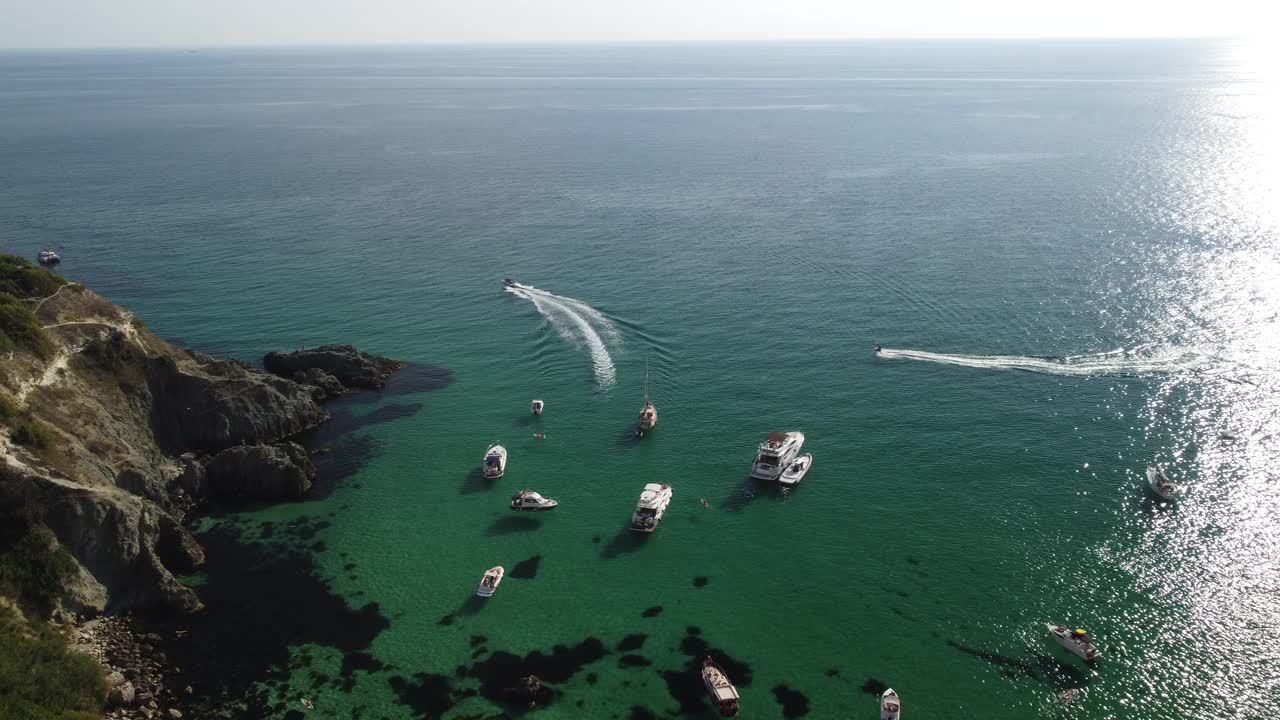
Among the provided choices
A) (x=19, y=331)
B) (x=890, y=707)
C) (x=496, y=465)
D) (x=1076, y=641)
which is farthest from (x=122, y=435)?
(x=1076, y=641)

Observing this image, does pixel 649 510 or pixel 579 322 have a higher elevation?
pixel 579 322

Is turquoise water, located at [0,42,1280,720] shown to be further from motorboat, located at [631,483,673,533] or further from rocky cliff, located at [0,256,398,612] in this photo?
rocky cliff, located at [0,256,398,612]

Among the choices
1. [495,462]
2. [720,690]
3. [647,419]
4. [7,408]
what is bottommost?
[720,690]

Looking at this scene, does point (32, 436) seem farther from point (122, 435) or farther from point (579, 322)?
point (579, 322)

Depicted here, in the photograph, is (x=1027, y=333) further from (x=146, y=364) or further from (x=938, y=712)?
(x=146, y=364)

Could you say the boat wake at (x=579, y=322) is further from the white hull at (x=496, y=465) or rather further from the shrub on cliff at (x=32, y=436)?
the shrub on cliff at (x=32, y=436)

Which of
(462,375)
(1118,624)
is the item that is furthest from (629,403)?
(1118,624)
